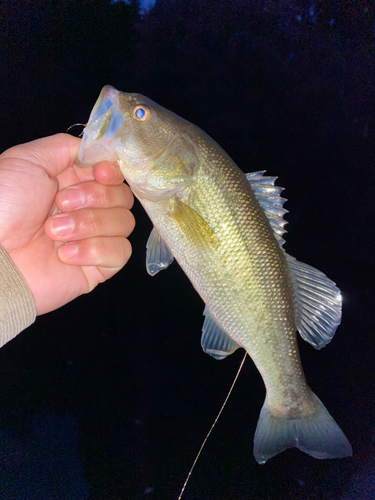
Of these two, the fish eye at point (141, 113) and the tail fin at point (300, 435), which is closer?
the fish eye at point (141, 113)

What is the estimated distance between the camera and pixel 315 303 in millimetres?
1058

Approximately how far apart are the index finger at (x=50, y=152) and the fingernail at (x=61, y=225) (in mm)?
203

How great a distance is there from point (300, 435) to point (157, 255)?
844 millimetres

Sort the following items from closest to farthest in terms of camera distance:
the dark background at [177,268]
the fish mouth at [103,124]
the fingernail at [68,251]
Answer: the fish mouth at [103,124] < the fingernail at [68,251] < the dark background at [177,268]

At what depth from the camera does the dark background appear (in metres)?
2.15

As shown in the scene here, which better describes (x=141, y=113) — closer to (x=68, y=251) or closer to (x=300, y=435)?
(x=68, y=251)

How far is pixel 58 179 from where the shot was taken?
45.6 inches

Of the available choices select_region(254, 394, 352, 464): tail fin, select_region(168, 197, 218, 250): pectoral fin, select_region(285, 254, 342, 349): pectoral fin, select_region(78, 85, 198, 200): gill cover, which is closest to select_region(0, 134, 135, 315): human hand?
select_region(78, 85, 198, 200): gill cover

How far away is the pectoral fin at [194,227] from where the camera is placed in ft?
3.09

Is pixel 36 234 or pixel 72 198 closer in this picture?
pixel 72 198

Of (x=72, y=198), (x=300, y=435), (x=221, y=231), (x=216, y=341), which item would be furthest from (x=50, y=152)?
(x=300, y=435)

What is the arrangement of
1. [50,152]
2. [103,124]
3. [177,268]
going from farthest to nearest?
[177,268] < [50,152] < [103,124]

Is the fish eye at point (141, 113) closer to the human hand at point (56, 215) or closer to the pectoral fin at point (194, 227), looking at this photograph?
the human hand at point (56, 215)

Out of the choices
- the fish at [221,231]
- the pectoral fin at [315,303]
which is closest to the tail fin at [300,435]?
the fish at [221,231]
